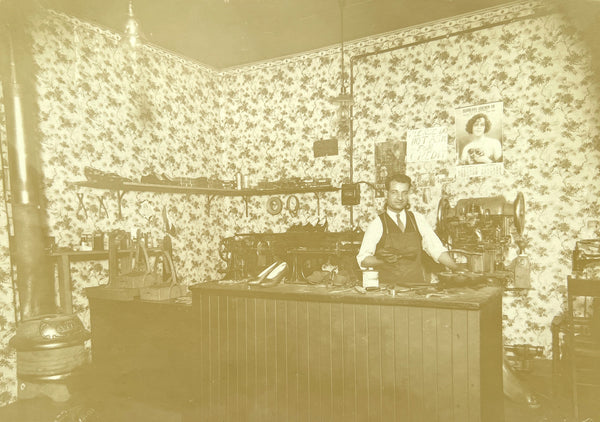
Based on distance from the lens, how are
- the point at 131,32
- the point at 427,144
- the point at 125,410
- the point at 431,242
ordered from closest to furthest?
the point at 131,32, the point at 125,410, the point at 431,242, the point at 427,144

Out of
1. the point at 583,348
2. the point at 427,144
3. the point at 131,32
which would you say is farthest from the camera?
the point at 427,144

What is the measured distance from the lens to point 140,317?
4.41 metres

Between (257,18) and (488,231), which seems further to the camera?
(257,18)

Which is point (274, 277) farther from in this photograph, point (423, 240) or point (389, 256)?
point (423, 240)

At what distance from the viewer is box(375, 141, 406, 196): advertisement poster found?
6.06 meters

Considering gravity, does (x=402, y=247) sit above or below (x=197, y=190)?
below

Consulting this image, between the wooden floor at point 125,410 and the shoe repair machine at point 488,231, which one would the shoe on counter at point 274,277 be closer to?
the wooden floor at point 125,410

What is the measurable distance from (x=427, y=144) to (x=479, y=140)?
0.60 m

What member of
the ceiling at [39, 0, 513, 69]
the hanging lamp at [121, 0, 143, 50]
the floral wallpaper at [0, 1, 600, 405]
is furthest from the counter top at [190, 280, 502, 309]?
the ceiling at [39, 0, 513, 69]

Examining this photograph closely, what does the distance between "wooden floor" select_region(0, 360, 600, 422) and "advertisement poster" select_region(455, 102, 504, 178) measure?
2381mm

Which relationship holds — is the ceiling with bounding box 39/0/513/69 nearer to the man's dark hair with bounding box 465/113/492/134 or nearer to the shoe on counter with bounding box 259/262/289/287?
the man's dark hair with bounding box 465/113/492/134

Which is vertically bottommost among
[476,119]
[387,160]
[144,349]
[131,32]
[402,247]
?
[144,349]

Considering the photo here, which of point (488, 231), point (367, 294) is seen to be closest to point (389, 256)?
point (367, 294)

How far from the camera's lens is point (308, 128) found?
6.80 metres
